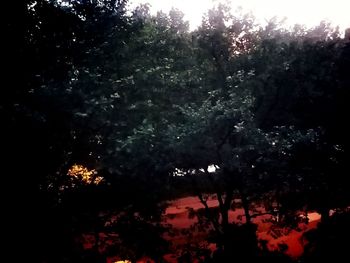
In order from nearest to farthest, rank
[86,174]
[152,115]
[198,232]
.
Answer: [152,115]
[86,174]
[198,232]

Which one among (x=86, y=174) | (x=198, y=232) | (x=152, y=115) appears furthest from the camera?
(x=198, y=232)

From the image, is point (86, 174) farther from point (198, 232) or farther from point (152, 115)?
point (198, 232)

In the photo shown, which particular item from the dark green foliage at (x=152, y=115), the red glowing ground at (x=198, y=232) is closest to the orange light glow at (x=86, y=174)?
the dark green foliage at (x=152, y=115)

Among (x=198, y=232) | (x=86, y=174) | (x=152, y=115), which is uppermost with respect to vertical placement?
(x=152, y=115)

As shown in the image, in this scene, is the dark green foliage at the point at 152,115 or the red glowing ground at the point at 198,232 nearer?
the dark green foliage at the point at 152,115

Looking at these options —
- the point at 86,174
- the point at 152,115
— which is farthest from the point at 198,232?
the point at 152,115

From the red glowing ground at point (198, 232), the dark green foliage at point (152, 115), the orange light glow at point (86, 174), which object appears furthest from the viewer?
the red glowing ground at point (198, 232)

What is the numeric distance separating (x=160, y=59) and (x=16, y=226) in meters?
11.0

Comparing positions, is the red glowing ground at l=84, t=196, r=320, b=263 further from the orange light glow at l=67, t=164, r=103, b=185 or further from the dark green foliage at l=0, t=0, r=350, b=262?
the dark green foliage at l=0, t=0, r=350, b=262

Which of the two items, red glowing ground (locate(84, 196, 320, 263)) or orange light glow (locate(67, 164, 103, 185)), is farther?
red glowing ground (locate(84, 196, 320, 263))

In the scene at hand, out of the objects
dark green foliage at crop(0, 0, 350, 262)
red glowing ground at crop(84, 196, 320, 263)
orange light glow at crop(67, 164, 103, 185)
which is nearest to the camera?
dark green foliage at crop(0, 0, 350, 262)

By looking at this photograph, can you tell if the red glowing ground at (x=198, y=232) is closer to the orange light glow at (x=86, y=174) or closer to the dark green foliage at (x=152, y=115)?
the orange light glow at (x=86, y=174)

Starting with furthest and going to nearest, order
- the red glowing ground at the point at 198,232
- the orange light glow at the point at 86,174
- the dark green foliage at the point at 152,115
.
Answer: the red glowing ground at the point at 198,232 → the orange light glow at the point at 86,174 → the dark green foliage at the point at 152,115

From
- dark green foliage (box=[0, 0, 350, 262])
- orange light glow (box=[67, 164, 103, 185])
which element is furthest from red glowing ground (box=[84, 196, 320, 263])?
dark green foliage (box=[0, 0, 350, 262])
